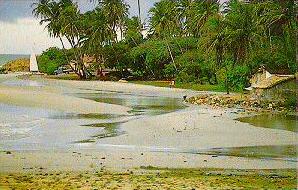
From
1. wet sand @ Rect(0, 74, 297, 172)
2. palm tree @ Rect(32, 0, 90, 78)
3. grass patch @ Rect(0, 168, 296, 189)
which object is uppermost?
palm tree @ Rect(32, 0, 90, 78)

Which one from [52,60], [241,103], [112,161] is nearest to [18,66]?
[52,60]

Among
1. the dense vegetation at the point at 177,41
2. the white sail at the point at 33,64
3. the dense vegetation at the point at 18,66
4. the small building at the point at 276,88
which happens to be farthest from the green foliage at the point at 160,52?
the dense vegetation at the point at 18,66

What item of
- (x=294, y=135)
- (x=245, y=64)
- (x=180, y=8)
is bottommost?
(x=294, y=135)

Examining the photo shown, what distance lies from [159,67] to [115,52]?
6.60m

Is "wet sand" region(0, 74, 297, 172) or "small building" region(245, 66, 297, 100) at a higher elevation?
"small building" region(245, 66, 297, 100)

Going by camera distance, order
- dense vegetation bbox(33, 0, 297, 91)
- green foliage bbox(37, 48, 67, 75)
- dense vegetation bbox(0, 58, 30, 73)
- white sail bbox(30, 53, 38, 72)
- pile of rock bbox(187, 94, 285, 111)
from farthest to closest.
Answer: dense vegetation bbox(0, 58, 30, 73), white sail bbox(30, 53, 38, 72), green foliage bbox(37, 48, 67, 75), dense vegetation bbox(33, 0, 297, 91), pile of rock bbox(187, 94, 285, 111)

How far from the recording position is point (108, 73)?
73.1 metres

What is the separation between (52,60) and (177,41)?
88.1 feet

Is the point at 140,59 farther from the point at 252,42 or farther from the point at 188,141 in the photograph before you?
the point at 188,141

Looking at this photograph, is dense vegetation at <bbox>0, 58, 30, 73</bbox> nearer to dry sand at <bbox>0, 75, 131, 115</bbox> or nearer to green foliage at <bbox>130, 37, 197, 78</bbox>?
green foliage at <bbox>130, 37, 197, 78</bbox>

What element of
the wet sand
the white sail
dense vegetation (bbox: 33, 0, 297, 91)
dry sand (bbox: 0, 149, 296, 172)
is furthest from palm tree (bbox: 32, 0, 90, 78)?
dry sand (bbox: 0, 149, 296, 172)

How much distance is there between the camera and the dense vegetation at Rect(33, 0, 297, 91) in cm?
4106

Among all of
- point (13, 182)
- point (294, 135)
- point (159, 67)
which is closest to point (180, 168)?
point (13, 182)

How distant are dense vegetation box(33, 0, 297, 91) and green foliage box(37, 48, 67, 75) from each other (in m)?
0.23
